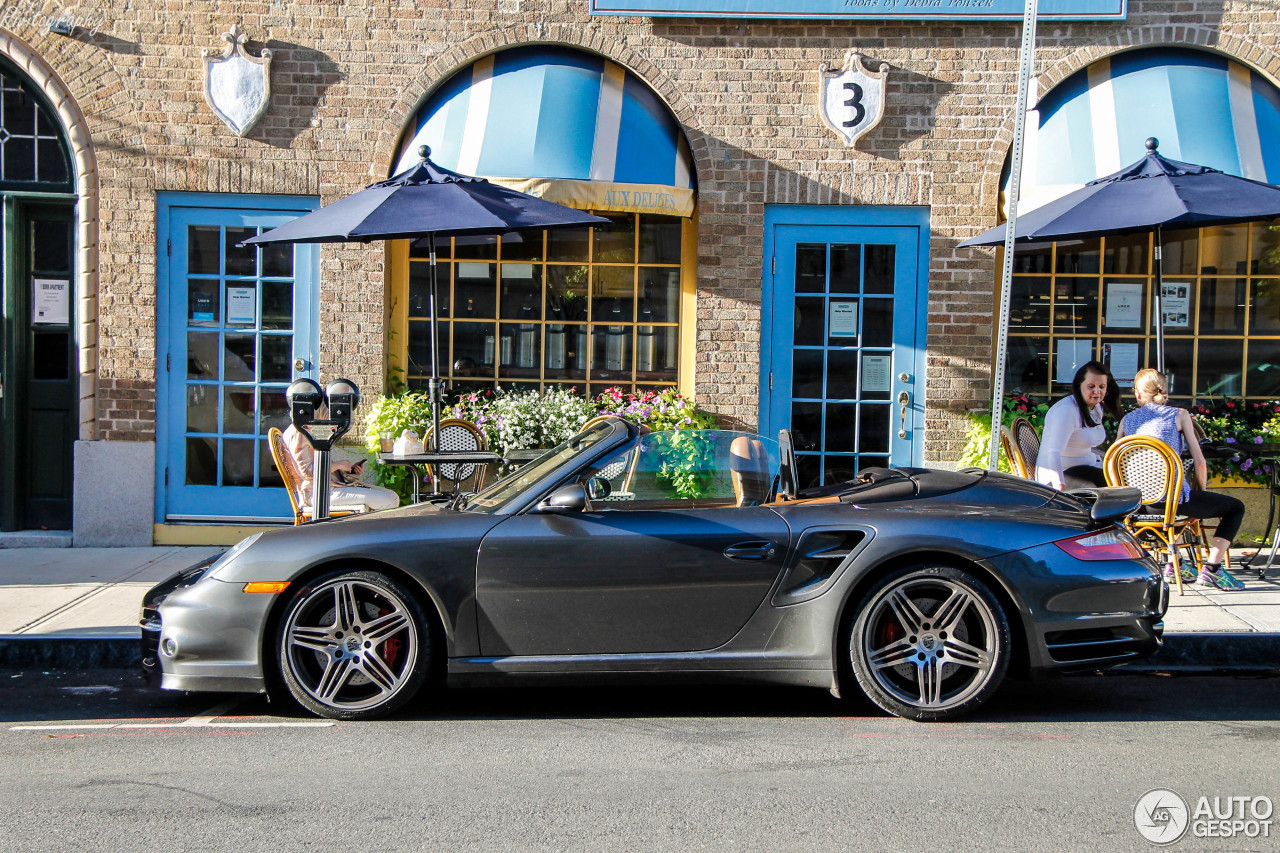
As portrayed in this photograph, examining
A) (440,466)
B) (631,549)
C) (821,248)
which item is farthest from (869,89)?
(631,549)

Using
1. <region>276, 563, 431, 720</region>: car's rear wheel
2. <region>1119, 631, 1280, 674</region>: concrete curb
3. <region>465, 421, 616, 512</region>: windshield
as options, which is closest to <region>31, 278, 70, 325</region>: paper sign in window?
<region>465, 421, 616, 512</region>: windshield

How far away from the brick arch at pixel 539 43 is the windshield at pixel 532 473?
4.14 metres

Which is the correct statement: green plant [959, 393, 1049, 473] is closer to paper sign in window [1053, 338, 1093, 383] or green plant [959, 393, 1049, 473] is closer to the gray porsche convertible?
paper sign in window [1053, 338, 1093, 383]

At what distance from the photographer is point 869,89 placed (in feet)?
29.0

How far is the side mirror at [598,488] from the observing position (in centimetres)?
489

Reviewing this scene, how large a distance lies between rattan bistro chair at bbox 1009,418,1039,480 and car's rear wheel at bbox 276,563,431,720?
4.94 m

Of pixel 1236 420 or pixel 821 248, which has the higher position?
pixel 821 248

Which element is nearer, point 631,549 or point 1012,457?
point 631,549

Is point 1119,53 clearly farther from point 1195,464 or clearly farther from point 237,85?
point 237,85

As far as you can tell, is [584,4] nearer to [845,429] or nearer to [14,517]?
[845,429]

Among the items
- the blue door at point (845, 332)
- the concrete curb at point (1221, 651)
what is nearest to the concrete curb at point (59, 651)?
the blue door at point (845, 332)

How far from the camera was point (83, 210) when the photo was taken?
28.9 ft

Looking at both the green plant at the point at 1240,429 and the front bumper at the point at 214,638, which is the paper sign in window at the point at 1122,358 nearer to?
the green plant at the point at 1240,429

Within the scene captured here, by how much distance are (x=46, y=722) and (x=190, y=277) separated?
192 inches
